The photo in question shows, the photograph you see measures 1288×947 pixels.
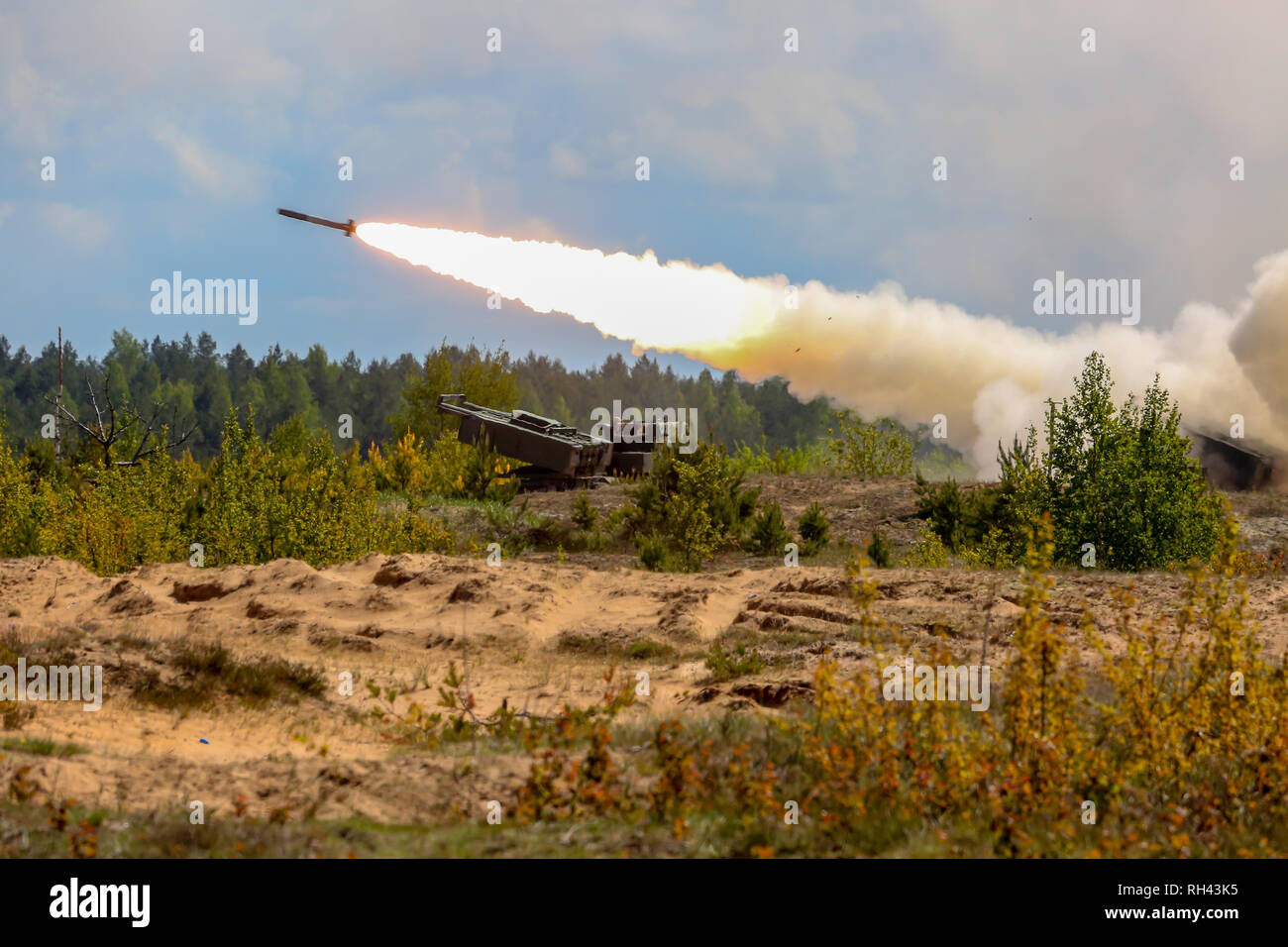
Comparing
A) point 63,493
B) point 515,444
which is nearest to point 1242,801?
point 63,493

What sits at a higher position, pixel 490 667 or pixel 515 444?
pixel 515 444

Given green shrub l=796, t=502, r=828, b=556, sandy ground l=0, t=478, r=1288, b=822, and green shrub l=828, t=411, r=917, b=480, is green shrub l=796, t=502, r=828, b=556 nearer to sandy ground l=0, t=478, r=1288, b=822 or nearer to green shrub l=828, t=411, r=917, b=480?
sandy ground l=0, t=478, r=1288, b=822

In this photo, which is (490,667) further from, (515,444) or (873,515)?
(515,444)

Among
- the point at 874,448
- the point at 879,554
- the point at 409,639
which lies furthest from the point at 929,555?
the point at 874,448

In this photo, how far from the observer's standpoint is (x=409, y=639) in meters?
12.3

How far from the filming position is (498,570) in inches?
616

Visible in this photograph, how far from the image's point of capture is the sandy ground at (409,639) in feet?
21.4

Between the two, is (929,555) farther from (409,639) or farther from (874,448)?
(874,448)

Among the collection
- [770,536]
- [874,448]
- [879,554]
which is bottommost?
[879,554]

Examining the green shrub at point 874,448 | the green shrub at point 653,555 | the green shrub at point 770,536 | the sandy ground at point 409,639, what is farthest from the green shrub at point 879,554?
the green shrub at point 874,448

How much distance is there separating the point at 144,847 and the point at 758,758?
3.44 m

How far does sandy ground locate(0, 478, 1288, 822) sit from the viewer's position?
21.4 feet

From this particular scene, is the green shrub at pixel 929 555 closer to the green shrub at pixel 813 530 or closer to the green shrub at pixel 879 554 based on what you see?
the green shrub at pixel 879 554
